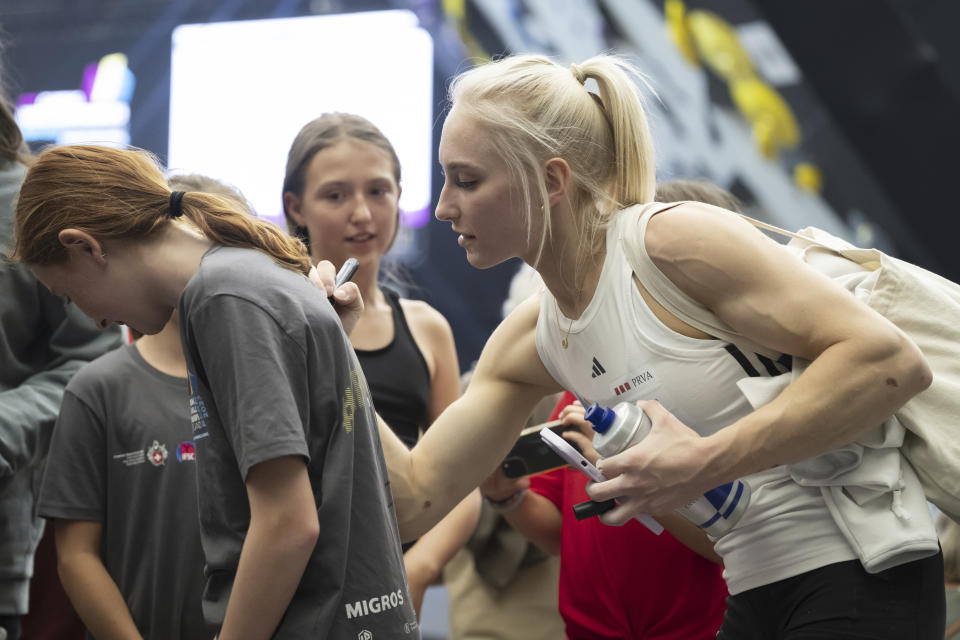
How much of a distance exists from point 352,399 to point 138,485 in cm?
62

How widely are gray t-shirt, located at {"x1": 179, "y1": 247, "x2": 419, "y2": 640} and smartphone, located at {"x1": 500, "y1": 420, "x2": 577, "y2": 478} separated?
0.62 meters

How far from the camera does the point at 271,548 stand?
1.04 metres

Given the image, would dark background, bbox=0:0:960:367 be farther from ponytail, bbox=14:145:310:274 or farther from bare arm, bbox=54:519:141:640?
ponytail, bbox=14:145:310:274

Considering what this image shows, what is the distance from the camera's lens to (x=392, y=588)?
3.70ft

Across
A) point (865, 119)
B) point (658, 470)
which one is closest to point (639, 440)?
point (658, 470)

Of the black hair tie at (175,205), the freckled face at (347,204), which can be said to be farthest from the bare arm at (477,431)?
the freckled face at (347,204)

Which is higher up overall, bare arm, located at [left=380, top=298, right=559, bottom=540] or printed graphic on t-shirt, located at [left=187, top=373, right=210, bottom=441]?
printed graphic on t-shirt, located at [left=187, top=373, right=210, bottom=441]

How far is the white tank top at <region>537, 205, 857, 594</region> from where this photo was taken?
1.18 metres

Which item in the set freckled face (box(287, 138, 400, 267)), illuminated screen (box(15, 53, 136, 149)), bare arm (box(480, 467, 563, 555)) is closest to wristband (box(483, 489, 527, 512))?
bare arm (box(480, 467, 563, 555))

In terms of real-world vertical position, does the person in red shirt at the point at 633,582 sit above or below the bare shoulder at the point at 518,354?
below

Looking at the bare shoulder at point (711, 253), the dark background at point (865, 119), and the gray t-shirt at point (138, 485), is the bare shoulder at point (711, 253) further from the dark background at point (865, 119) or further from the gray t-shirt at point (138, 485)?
the dark background at point (865, 119)

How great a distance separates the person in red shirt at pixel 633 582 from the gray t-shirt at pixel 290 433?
56 centimetres

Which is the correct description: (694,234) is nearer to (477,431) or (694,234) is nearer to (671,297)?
(671,297)

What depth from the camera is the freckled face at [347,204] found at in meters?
2.01
